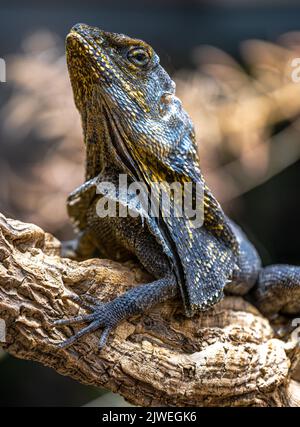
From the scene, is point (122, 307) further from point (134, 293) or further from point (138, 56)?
point (138, 56)

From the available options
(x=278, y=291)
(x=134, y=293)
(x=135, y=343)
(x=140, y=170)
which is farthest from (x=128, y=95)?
(x=278, y=291)

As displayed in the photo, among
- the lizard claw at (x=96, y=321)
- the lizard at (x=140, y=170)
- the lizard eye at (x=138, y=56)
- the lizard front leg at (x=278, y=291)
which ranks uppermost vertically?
the lizard eye at (x=138, y=56)

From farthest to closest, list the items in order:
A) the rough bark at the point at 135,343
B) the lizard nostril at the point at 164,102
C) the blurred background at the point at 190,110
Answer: the blurred background at the point at 190,110 < the lizard nostril at the point at 164,102 < the rough bark at the point at 135,343

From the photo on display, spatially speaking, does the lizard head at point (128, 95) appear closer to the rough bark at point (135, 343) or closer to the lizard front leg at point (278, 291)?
the rough bark at point (135, 343)

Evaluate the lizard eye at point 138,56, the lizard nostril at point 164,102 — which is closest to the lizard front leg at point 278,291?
the lizard nostril at point 164,102

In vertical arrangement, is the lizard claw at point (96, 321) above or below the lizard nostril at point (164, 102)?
below

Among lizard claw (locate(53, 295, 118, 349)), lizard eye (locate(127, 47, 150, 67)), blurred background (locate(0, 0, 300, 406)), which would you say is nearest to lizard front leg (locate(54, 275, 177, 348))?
lizard claw (locate(53, 295, 118, 349))

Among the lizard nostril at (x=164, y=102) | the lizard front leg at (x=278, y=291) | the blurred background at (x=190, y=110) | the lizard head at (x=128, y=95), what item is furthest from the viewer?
the blurred background at (x=190, y=110)
